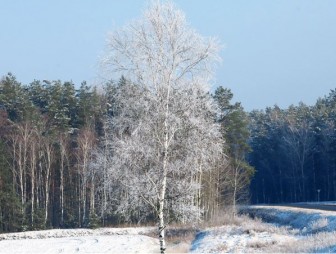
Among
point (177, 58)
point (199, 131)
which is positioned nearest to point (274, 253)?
point (199, 131)

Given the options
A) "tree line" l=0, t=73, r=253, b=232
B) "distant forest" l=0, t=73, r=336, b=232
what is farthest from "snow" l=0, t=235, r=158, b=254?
"tree line" l=0, t=73, r=253, b=232

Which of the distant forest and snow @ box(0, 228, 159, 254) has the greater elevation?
the distant forest

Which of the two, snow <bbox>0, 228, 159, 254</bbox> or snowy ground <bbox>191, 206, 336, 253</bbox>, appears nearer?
snowy ground <bbox>191, 206, 336, 253</bbox>

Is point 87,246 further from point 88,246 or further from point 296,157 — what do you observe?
point 296,157

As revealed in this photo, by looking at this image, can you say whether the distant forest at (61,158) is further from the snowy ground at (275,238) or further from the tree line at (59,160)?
the snowy ground at (275,238)

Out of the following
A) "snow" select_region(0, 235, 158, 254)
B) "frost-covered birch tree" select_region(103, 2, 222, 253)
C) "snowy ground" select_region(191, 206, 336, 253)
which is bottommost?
"snow" select_region(0, 235, 158, 254)

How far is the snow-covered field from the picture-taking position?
22.6 metres

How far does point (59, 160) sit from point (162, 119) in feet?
122

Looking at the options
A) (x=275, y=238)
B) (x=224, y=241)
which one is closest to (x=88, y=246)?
(x=224, y=241)

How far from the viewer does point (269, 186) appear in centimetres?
8519

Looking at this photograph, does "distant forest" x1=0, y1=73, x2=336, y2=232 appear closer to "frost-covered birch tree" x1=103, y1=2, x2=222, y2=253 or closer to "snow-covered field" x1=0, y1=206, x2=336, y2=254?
"snow-covered field" x1=0, y1=206, x2=336, y2=254

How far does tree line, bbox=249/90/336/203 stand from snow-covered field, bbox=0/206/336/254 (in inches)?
1332

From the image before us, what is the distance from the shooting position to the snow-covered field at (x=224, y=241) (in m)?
22.6

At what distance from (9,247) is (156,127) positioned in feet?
64.6
